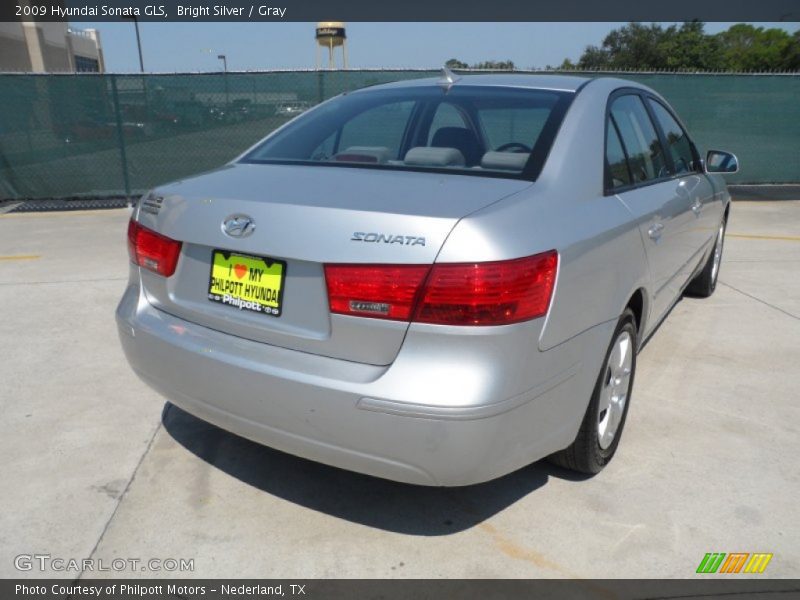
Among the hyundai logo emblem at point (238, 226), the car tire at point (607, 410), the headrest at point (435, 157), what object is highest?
the headrest at point (435, 157)

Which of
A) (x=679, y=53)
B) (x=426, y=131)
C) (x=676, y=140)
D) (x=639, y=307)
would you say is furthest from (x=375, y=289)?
(x=679, y=53)

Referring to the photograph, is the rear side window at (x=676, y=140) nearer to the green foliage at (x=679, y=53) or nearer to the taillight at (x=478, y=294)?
the taillight at (x=478, y=294)

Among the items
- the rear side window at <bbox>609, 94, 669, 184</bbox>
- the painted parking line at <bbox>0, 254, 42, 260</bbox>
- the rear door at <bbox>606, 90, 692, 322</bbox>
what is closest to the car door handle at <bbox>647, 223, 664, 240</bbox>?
the rear door at <bbox>606, 90, 692, 322</bbox>

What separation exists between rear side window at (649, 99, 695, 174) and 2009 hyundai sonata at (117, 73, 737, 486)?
1021 millimetres

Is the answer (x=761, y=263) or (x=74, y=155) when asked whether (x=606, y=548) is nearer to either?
(x=761, y=263)

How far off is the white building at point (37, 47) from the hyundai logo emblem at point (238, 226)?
33.2 metres

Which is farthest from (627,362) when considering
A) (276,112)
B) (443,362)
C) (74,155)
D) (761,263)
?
(74,155)

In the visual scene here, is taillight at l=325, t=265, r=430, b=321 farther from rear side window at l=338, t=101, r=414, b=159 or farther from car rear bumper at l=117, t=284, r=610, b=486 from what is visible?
rear side window at l=338, t=101, r=414, b=159

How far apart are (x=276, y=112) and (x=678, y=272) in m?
7.88

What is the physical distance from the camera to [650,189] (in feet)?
10.7

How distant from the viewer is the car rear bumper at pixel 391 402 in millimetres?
2041

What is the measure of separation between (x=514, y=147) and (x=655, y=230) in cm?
80

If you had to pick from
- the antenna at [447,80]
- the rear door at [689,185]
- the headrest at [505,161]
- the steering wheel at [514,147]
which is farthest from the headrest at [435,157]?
the rear door at [689,185]

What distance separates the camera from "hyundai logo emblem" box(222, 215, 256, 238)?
2261 mm
